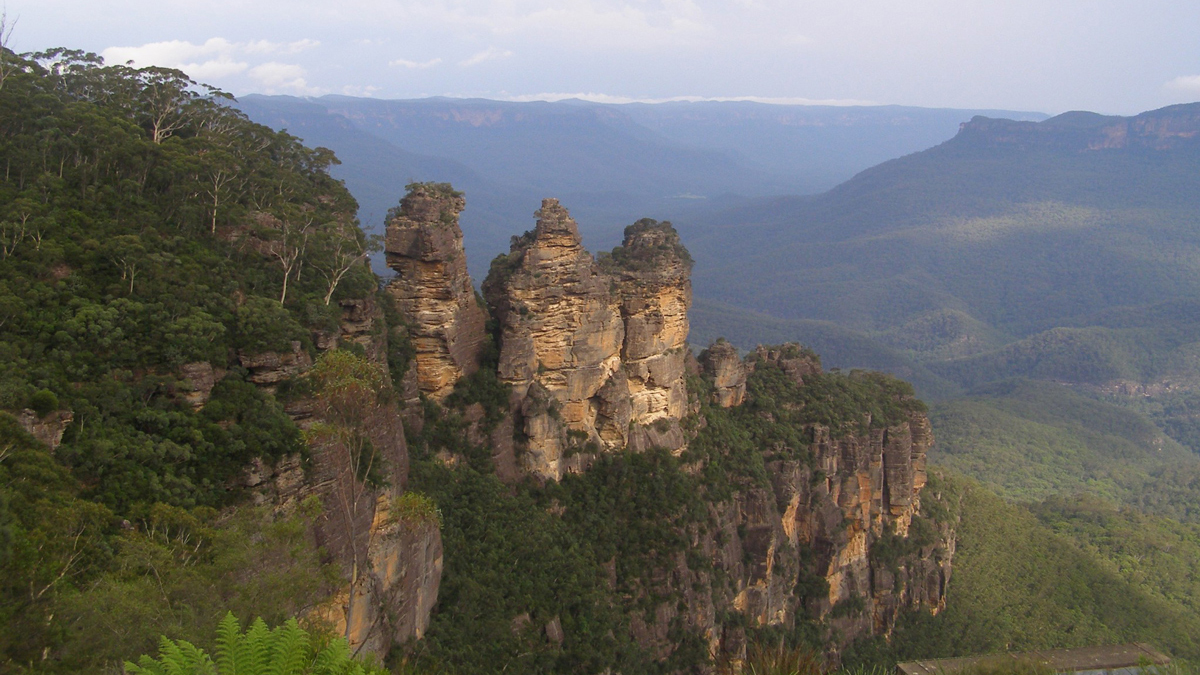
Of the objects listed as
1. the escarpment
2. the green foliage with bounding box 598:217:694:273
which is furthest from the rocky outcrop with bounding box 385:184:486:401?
the green foliage with bounding box 598:217:694:273

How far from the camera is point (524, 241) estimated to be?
119 feet

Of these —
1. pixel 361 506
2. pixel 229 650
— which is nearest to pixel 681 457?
pixel 361 506

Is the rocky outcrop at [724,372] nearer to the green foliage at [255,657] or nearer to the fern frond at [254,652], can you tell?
the green foliage at [255,657]

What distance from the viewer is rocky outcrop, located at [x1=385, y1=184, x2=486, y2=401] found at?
31.1 meters

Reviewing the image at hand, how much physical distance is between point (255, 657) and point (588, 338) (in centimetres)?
2641

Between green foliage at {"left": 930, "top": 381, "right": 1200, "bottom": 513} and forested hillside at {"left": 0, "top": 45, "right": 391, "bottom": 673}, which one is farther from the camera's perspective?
green foliage at {"left": 930, "top": 381, "right": 1200, "bottom": 513}

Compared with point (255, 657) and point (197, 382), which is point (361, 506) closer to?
point (197, 382)

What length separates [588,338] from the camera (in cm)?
3656

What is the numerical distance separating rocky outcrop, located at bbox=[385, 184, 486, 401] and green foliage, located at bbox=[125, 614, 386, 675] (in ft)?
64.9

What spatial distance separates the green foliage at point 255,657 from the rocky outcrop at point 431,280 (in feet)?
64.9

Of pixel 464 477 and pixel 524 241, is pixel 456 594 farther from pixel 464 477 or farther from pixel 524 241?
pixel 524 241

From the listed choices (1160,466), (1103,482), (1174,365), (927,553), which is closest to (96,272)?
(927,553)

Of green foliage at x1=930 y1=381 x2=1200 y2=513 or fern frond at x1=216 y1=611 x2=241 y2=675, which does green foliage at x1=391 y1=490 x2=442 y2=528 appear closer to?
fern frond at x1=216 y1=611 x2=241 y2=675

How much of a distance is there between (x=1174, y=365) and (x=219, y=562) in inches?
6987
